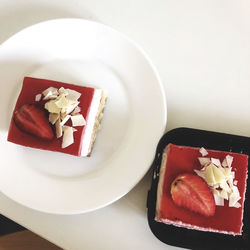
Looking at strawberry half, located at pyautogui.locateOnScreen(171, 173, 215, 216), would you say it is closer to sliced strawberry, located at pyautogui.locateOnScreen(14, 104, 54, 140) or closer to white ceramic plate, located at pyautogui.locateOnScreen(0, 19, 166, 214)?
white ceramic plate, located at pyautogui.locateOnScreen(0, 19, 166, 214)

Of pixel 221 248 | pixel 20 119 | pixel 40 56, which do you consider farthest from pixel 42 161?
pixel 221 248

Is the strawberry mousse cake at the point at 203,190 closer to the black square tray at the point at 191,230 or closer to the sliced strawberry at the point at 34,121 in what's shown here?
the black square tray at the point at 191,230

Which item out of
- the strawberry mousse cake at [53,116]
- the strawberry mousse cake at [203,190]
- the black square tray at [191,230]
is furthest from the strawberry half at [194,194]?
the strawberry mousse cake at [53,116]

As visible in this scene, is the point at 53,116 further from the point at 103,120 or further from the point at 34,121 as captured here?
the point at 103,120

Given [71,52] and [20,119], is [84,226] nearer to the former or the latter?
[20,119]

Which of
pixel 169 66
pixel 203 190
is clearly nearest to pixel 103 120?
pixel 169 66

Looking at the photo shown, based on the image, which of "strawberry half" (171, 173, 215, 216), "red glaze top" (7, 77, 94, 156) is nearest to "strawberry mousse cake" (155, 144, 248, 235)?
"strawberry half" (171, 173, 215, 216)
